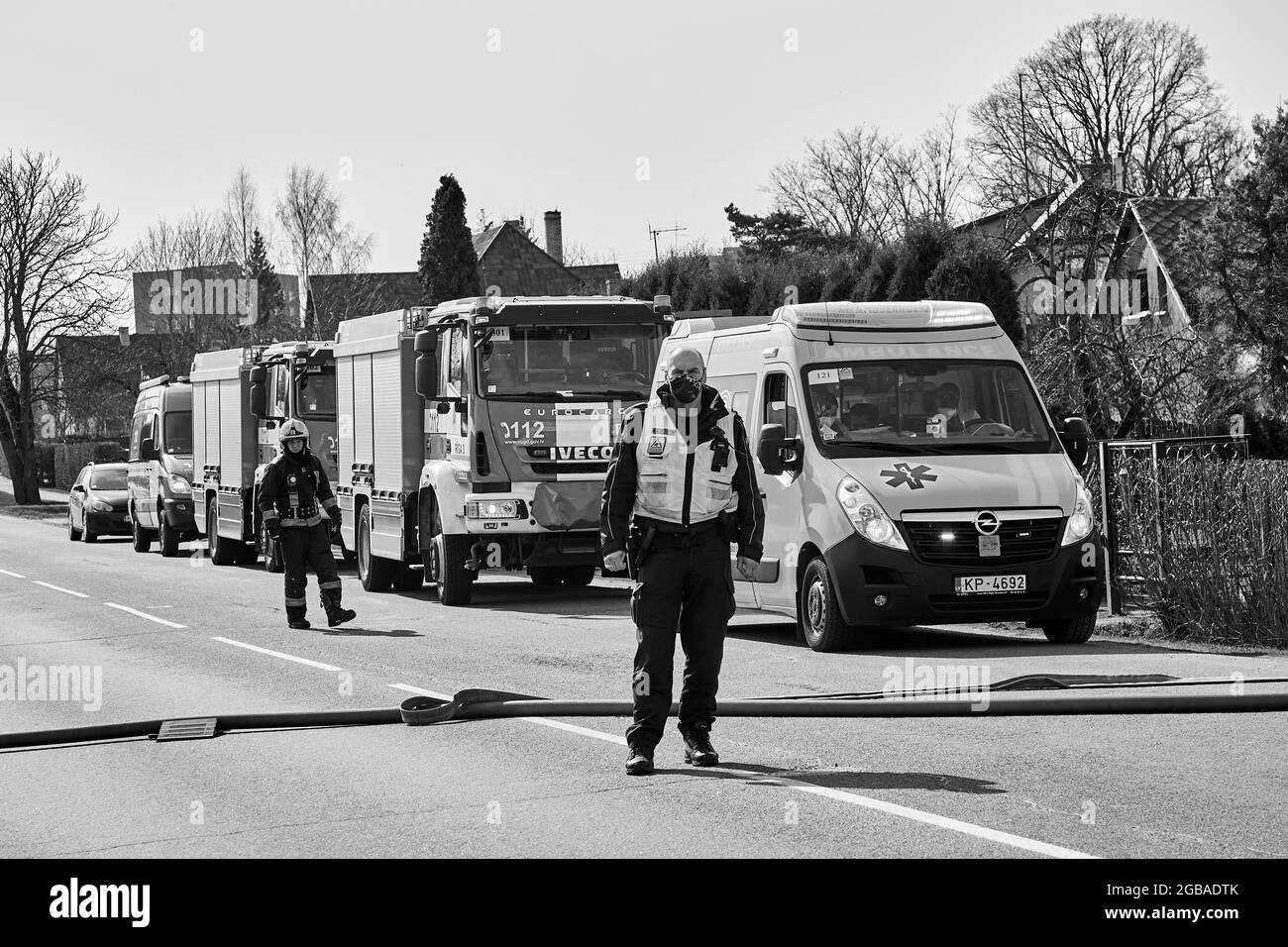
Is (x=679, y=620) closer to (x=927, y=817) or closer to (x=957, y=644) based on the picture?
(x=927, y=817)

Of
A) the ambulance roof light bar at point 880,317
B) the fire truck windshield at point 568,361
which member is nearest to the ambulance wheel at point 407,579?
the fire truck windshield at point 568,361

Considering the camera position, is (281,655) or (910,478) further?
(281,655)

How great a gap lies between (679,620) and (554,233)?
80.8 meters

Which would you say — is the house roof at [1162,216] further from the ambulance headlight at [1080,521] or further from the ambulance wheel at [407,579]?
the ambulance headlight at [1080,521]

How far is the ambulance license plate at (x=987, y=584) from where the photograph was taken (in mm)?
12367

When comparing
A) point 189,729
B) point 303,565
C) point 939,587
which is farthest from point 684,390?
point 303,565

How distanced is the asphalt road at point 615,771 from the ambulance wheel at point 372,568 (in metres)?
6.25

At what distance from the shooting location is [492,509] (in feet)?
58.3

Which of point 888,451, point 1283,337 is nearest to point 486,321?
point 888,451

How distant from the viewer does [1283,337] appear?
997 inches

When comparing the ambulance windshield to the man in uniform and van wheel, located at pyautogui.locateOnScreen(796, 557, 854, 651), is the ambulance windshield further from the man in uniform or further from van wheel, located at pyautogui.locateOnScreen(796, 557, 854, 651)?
the man in uniform

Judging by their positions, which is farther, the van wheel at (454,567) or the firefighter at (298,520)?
the van wheel at (454,567)

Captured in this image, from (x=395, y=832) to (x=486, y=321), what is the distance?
11344mm
